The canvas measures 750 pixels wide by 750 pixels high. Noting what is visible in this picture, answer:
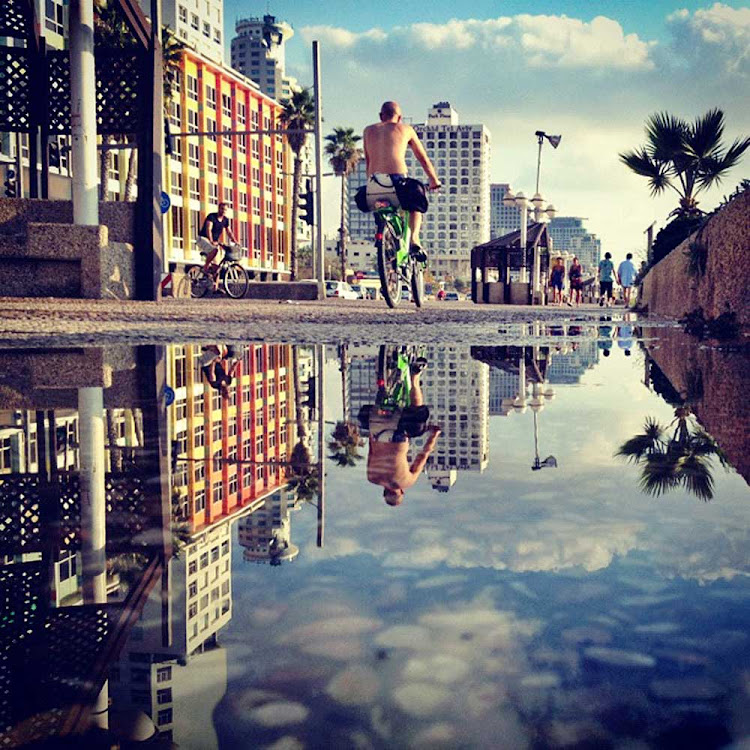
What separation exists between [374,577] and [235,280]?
19.2 metres

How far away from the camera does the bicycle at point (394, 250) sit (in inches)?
434

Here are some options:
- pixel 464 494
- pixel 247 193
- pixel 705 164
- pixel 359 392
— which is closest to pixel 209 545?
pixel 464 494

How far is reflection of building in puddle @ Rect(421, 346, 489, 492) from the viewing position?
2.91 metres

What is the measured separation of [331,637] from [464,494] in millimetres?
1154

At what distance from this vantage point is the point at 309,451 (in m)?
3.34

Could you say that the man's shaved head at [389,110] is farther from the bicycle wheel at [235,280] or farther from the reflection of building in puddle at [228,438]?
the bicycle wheel at [235,280]

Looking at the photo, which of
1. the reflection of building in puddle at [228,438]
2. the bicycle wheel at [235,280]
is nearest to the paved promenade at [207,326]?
the reflection of building in puddle at [228,438]

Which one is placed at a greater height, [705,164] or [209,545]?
[705,164]

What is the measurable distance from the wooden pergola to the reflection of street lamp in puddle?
3005cm

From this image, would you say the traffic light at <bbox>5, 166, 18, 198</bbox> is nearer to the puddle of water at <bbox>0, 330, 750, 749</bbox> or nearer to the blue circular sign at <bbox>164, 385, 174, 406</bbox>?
the blue circular sign at <bbox>164, 385, 174, 406</bbox>

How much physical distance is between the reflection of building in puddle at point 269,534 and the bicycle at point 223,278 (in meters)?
17.6

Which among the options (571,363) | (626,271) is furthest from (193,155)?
(571,363)

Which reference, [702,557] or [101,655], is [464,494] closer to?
[702,557]

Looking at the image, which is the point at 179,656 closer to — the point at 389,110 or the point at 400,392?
the point at 400,392
